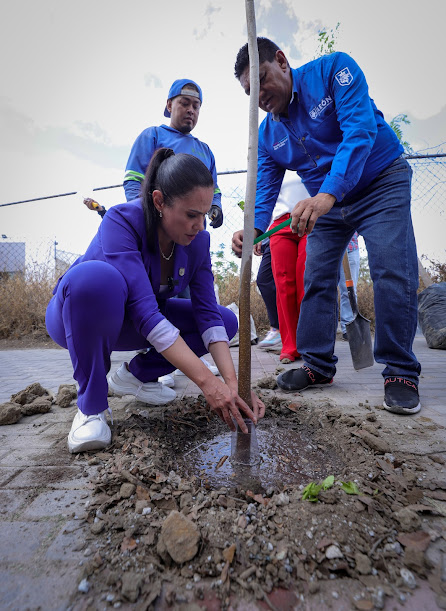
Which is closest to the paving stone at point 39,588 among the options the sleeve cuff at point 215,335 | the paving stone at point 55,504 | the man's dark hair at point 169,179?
the paving stone at point 55,504

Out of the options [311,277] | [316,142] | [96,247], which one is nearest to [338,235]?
[311,277]

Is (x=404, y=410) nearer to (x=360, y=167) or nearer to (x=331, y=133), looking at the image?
(x=360, y=167)

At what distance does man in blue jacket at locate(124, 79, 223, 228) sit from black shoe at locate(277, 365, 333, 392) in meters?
1.74

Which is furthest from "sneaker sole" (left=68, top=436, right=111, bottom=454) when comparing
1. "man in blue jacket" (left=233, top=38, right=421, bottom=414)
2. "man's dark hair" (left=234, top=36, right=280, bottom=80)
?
"man's dark hair" (left=234, top=36, right=280, bottom=80)

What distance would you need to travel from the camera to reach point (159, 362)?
233 centimetres

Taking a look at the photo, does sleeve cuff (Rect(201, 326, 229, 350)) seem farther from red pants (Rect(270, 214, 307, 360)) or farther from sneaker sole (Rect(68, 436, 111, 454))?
red pants (Rect(270, 214, 307, 360))

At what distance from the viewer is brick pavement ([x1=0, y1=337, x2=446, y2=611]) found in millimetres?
926

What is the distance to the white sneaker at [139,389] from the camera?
2.38 m

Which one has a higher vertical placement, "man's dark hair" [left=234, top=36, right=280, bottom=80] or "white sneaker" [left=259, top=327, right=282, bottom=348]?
"man's dark hair" [left=234, top=36, right=280, bottom=80]

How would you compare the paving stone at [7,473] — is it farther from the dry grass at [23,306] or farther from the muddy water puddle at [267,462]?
the dry grass at [23,306]

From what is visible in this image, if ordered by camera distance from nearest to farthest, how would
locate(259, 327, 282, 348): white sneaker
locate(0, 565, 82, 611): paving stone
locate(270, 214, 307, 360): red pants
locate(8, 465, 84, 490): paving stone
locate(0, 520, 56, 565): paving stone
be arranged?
locate(0, 565, 82, 611): paving stone, locate(0, 520, 56, 565): paving stone, locate(8, 465, 84, 490): paving stone, locate(270, 214, 307, 360): red pants, locate(259, 327, 282, 348): white sneaker

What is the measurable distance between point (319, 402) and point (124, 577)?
67.4 inches

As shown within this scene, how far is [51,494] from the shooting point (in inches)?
52.7

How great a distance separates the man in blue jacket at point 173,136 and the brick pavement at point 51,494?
1.70 m
